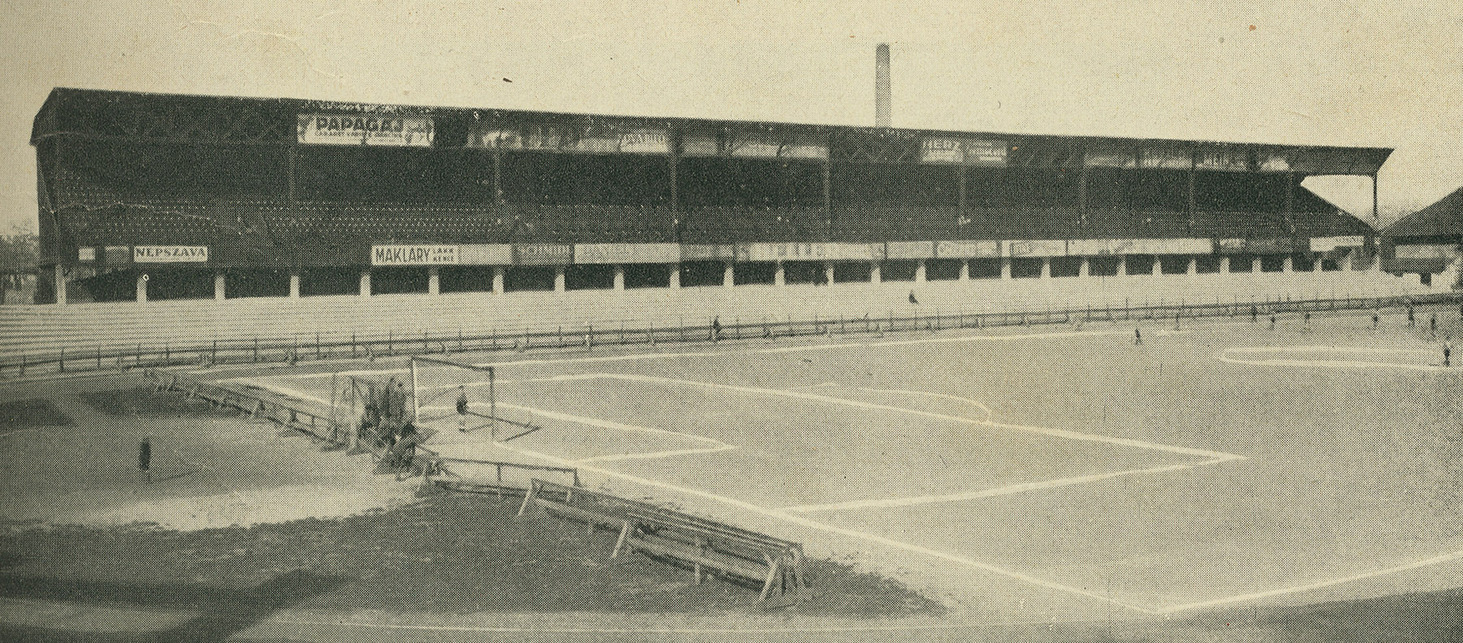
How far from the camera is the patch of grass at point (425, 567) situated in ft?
41.5

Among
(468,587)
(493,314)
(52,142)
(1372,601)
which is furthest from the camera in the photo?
(493,314)

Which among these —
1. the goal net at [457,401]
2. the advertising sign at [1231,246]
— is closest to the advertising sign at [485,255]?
the goal net at [457,401]

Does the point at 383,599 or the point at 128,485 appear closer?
the point at 383,599

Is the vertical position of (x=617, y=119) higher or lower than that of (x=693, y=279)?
higher

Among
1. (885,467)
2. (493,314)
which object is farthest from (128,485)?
(493,314)

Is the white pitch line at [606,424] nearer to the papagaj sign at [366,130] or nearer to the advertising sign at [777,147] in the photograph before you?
the papagaj sign at [366,130]

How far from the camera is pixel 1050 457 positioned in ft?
71.1

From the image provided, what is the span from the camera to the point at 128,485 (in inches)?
750

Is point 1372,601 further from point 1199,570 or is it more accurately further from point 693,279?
→ point 693,279

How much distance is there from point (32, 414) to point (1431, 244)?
86938 mm

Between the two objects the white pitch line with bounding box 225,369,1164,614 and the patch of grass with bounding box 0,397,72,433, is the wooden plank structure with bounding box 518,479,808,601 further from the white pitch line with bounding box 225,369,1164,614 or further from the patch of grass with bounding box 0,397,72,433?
the patch of grass with bounding box 0,397,72,433

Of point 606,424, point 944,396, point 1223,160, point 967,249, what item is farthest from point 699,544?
point 1223,160

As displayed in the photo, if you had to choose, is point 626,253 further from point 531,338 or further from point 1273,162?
point 1273,162

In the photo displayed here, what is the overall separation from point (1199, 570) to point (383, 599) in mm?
10758
